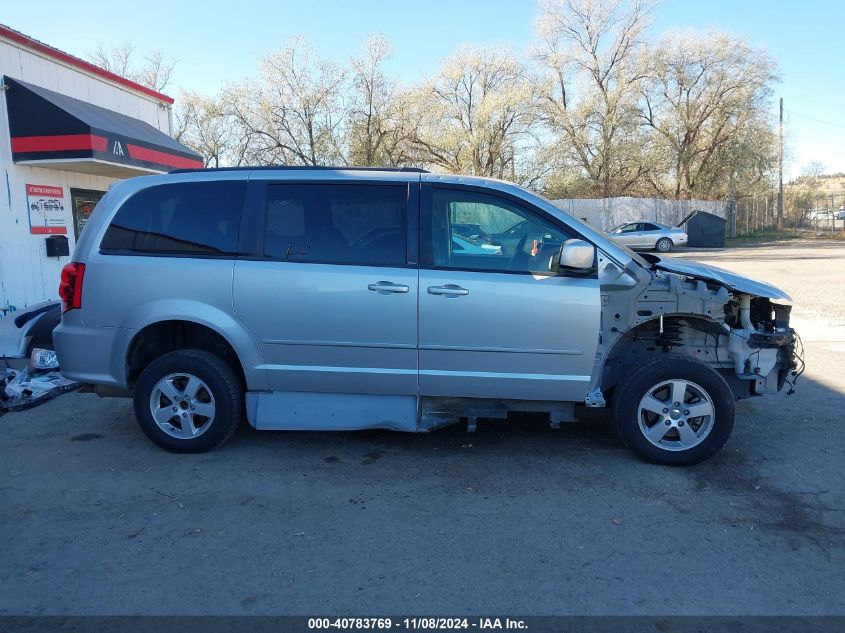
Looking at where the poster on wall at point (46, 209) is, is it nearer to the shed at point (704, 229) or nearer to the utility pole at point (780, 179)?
the shed at point (704, 229)

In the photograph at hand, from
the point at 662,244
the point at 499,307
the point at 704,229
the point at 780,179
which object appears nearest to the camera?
the point at 499,307

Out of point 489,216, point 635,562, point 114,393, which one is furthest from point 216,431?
point 635,562

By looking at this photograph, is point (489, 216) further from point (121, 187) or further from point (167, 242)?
point (121, 187)

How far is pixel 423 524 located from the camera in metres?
3.66

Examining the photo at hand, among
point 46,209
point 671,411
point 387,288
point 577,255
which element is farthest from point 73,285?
point 46,209

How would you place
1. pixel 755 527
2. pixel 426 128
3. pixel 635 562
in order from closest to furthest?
pixel 635 562 → pixel 755 527 → pixel 426 128

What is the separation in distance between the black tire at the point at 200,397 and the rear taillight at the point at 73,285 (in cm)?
73

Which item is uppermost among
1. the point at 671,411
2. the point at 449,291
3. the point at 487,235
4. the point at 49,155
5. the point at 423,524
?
the point at 49,155

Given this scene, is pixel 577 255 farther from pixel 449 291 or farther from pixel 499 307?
pixel 449 291

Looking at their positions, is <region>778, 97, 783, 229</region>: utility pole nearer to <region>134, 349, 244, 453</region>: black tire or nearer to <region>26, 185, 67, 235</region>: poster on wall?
<region>26, 185, 67, 235</region>: poster on wall

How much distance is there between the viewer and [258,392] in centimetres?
470

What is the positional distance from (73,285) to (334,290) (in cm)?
200

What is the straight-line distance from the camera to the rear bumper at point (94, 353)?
15.3 ft

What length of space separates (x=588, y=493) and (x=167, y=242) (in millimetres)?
3465
